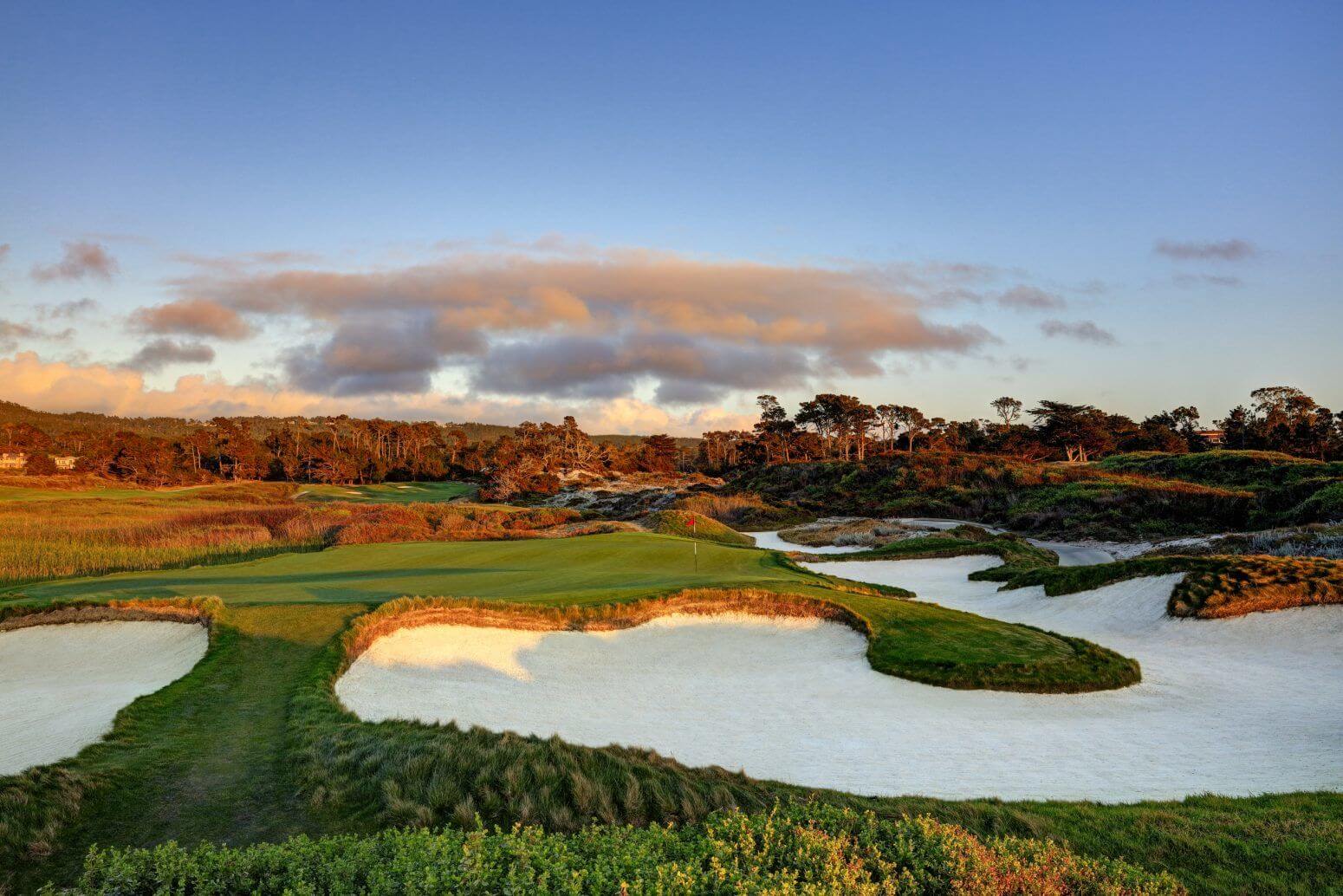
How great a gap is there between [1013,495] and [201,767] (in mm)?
52695

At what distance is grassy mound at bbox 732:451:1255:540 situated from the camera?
38219mm

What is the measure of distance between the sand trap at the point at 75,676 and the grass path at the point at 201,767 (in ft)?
1.61

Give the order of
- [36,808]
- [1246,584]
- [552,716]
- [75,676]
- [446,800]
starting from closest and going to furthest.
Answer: [36,808], [446,800], [552,716], [75,676], [1246,584]

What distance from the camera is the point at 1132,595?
19703 mm

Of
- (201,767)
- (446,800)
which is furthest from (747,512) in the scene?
(446,800)

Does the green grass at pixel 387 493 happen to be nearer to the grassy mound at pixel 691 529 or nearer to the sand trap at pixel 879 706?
the grassy mound at pixel 691 529

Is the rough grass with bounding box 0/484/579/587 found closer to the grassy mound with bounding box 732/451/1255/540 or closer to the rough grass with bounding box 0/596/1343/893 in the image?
the rough grass with bounding box 0/596/1343/893

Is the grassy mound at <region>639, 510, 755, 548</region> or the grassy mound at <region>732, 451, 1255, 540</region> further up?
the grassy mound at <region>732, 451, 1255, 540</region>

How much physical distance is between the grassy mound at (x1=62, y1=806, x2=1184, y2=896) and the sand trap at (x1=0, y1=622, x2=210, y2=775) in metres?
4.43

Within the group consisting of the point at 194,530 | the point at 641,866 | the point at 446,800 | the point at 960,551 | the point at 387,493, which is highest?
the point at 641,866

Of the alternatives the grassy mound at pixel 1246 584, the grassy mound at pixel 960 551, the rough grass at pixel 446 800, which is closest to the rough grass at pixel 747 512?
the grassy mound at pixel 960 551

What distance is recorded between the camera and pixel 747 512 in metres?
53.4

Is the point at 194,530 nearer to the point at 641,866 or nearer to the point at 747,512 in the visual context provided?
the point at 641,866

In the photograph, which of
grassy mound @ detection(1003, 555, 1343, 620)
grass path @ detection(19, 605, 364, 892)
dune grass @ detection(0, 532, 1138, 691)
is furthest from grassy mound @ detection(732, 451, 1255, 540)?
grass path @ detection(19, 605, 364, 892)
